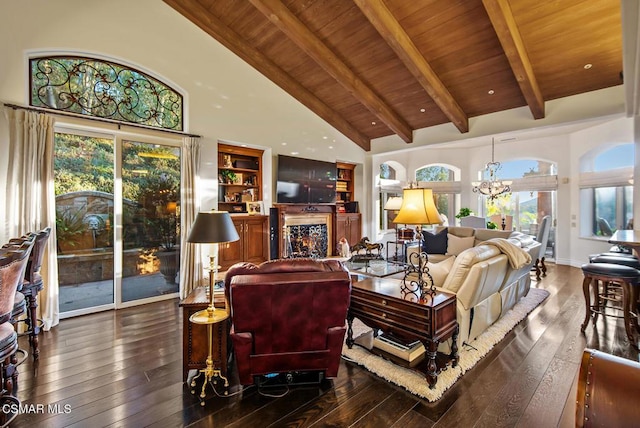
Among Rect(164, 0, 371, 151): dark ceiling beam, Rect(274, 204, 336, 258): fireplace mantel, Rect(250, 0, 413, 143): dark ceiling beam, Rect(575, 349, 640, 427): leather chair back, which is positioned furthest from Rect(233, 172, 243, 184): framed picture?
Rect(575, 349, 640, 427): leather chair back

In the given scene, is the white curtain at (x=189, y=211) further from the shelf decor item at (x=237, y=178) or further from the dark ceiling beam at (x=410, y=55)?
the dark ceiling beam at (x=410, y=55)

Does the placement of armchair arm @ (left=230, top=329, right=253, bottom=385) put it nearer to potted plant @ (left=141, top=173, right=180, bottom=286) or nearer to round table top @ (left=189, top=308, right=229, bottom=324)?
round table top @ (left=189, top=308, right=229, bottom=324)

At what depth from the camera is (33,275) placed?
2924 mm

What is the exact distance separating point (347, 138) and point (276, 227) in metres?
3.21

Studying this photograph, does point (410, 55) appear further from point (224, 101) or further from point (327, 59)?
point (224, 101)

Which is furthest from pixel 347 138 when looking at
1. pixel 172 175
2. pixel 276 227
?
pixel 172 175

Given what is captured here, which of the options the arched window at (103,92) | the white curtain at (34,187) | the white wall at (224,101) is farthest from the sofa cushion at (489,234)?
the white curtain at (34,187)

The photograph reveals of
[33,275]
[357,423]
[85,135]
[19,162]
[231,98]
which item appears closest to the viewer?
[357,423]

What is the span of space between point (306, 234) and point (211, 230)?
16.0 feet

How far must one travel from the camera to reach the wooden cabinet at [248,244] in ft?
18.4

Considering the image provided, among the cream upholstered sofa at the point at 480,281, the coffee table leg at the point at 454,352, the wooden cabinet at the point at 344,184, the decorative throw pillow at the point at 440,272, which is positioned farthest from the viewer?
the wooden cabinet at the point at 344,184

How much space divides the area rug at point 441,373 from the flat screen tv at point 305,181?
3555 millimetres

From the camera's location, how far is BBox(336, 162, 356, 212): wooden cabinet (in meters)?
8.23

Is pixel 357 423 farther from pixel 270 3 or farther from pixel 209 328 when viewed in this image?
pixel 270 3
